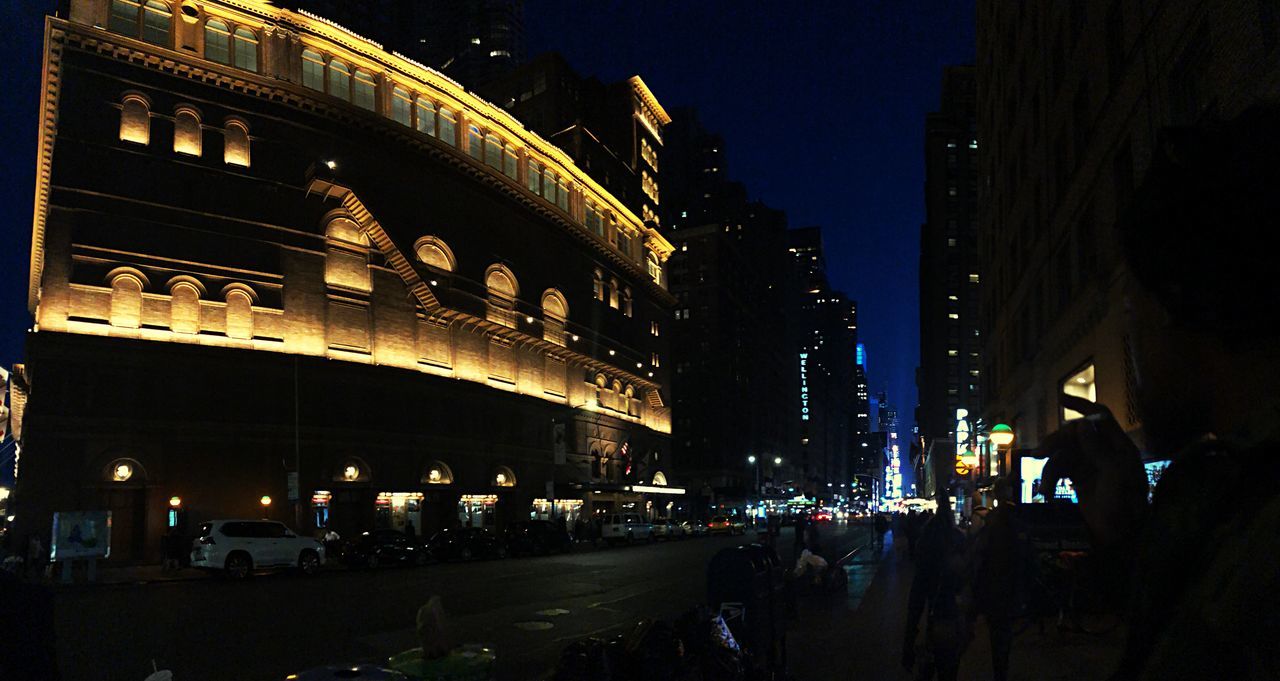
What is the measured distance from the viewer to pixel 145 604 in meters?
20.6

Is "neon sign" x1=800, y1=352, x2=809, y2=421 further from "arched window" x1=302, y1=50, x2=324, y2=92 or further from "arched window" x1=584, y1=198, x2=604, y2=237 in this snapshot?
"arched window" x1=302, y1=50, x2=324, y2=92

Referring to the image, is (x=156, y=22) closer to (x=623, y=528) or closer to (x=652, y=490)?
(x=623, y=528)

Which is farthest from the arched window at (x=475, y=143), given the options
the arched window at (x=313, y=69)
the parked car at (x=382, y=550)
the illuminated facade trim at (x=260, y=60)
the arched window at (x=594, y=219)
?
the parked car at (x=382, y=550)

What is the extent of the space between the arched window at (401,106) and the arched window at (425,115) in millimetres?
482

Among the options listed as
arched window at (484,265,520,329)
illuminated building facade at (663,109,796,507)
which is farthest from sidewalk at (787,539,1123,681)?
illuminated building facade at (663,109,796,507)

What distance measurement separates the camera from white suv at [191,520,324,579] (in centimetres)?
2889

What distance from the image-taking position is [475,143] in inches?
2237

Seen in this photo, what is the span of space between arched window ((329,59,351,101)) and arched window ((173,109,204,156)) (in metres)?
8.29

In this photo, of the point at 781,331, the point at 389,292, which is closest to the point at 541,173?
the point at 389,292

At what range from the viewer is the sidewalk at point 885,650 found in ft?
34.8

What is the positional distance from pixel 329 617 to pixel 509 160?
46363 millimetres

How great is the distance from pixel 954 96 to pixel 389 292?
70189 mm

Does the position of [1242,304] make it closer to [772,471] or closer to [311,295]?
[311,295]

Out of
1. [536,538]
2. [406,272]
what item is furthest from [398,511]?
[406,272]
